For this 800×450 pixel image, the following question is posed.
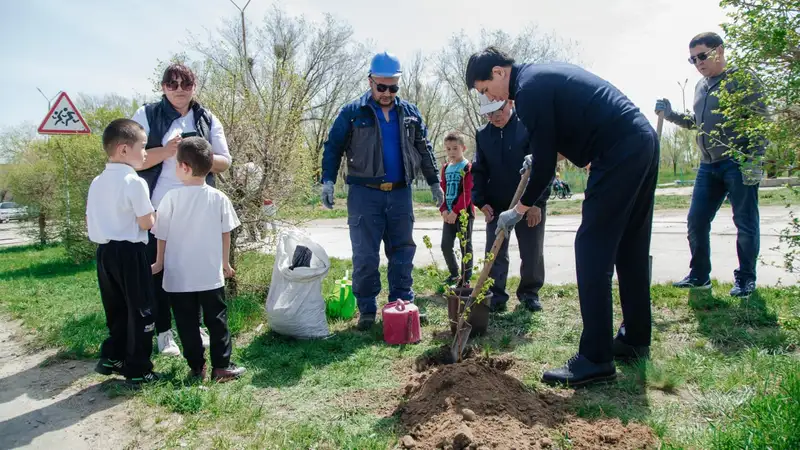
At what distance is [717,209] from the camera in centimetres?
474

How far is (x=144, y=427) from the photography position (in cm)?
275

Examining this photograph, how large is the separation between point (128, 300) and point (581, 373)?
2.72m

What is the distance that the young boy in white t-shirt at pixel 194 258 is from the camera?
3.28 meters

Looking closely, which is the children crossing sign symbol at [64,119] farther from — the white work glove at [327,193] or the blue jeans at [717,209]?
the blue jeans at [717,209]

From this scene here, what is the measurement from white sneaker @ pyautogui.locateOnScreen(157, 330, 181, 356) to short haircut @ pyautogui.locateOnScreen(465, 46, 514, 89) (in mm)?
2755

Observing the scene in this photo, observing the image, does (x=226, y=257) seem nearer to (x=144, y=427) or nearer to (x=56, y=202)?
(x=144, y=427)

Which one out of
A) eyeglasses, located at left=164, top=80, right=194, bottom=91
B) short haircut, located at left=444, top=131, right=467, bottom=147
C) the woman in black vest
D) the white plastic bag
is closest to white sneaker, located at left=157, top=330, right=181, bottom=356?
the woman in black vest

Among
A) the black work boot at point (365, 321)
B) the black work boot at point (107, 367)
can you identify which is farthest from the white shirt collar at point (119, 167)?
the black work boot at point (365, 321)

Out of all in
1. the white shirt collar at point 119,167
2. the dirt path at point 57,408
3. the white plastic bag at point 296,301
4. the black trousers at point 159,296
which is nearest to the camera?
the dirt path at point 57,408

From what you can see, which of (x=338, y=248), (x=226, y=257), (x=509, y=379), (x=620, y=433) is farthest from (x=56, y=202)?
(x=620, y=433)

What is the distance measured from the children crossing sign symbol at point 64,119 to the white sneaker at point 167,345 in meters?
6.01

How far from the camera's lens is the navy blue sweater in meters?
2.94

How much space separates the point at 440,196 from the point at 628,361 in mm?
2197

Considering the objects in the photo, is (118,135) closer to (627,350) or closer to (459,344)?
(459,344)
